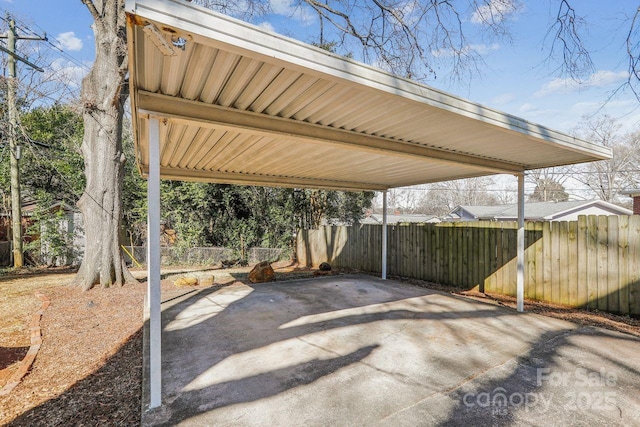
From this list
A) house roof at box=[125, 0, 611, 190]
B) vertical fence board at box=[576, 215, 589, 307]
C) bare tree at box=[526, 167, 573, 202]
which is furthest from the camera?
bare tree at box=[526, 167, 573, 202]

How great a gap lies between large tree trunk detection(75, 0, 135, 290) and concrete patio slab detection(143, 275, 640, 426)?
2404 mm

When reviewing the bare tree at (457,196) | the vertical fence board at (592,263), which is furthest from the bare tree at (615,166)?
the vertical fence board at (592,263)

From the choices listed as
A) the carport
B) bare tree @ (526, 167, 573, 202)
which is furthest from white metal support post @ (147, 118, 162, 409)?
bare tree @ (526, 167, 573, 202)

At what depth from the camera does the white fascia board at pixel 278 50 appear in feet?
5.05

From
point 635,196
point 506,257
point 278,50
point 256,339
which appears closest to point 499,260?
point 506,257

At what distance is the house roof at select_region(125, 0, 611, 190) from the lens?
5.58 feet

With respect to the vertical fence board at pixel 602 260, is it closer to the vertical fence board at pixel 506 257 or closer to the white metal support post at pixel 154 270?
the vertical fence board at pixel 506 257

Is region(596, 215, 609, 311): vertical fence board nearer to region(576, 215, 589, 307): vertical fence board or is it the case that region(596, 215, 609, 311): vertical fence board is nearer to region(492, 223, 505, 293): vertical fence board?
region(576, 215, 589, 307): vertical fence board

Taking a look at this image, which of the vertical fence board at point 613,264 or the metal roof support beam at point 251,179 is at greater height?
the metal roof support beam at point 251,179

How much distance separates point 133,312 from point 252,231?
6.74 metres

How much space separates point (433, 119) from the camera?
117 inches

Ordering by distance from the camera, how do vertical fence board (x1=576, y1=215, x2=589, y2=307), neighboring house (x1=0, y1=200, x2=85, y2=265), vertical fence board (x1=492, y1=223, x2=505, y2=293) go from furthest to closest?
1. neighboring house (x1=0, y1=200, x2=85, y2=265)
2. vertical fence board (x1=492, y1=223, x2=505, y2=293)
3. vertical fence board (x1=576, y1=215, x2=589, y2=307)

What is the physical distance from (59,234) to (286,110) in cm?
1006

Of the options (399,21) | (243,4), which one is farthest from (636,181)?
(243,4)
